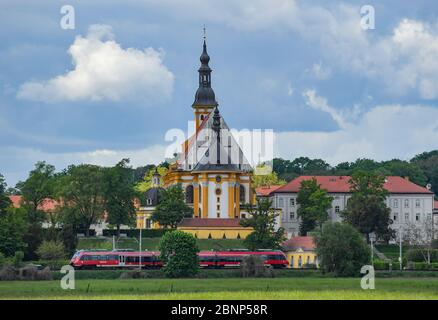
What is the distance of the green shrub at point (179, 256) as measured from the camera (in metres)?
106

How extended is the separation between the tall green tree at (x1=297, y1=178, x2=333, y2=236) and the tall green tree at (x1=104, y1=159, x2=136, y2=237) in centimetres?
2156

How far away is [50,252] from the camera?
4781 inches

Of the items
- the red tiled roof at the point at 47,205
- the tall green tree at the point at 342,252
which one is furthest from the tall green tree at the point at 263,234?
the red tiled roof at the point at 47,205

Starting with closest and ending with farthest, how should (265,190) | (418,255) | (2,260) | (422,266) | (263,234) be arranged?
(2,260)
(422,266)
(418,255)
(263,234)
(265,190)

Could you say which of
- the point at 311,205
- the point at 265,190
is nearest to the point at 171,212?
the point at 311,205

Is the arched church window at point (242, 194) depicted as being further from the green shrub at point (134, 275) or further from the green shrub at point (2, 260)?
the green shrub at point (134, 275)

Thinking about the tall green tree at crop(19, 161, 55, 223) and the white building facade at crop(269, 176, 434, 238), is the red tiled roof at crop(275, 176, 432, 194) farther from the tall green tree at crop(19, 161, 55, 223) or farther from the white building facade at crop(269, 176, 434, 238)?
the tall green tree at crop(19, 161, 55, 223)

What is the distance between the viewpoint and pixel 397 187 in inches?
6540

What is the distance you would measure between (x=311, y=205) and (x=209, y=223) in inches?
608

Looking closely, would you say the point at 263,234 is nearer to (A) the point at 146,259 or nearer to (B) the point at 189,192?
(A) the point at 146,259

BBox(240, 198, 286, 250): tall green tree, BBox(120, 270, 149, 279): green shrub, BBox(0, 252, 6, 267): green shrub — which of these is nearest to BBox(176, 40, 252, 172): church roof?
BBox(240, 198, 286, 250): tall green tree
